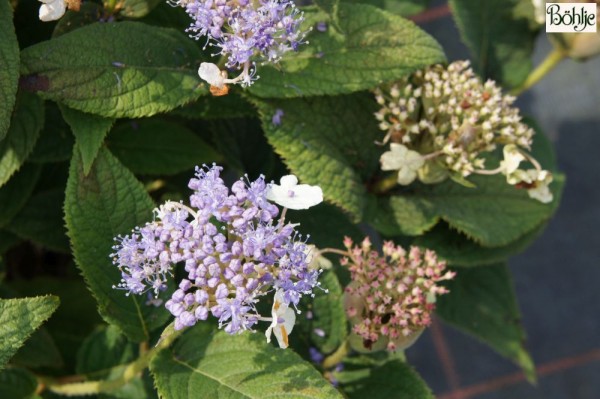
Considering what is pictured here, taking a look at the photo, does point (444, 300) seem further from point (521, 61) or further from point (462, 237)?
point (521, 61)

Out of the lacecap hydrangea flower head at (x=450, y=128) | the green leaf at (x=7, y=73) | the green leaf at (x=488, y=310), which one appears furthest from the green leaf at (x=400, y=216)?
the green leaf at (x=7, y=73)

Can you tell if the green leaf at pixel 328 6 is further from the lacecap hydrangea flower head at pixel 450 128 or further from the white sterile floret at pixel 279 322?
the white sterile floret at pixel 279 322

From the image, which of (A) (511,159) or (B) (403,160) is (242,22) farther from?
(A) (511,159)

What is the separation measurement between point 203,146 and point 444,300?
0.48 metres

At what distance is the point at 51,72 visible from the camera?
0.93 metres

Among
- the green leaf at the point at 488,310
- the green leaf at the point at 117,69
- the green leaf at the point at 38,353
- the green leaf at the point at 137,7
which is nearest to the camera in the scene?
the green leaf at the point at 117,69

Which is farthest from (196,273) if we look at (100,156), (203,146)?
(203,146)

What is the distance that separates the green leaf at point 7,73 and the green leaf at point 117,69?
0.07 ft

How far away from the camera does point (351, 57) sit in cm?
107

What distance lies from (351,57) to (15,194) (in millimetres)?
505

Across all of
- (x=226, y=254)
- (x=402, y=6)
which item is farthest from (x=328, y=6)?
(x=226, y=254)

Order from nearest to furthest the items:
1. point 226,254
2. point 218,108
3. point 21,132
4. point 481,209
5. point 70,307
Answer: point 226,254 → point 21,132 → point 218,108 → point 481,209 → point 70,307

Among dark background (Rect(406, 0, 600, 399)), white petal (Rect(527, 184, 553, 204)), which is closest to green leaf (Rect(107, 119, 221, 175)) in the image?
white petal (Rect(527, 184, 553, 204))

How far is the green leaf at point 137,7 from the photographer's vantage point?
1.03 m
